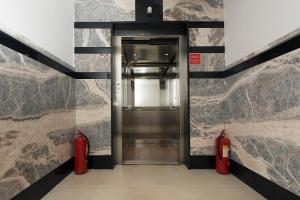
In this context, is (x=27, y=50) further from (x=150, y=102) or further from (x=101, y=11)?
→ (x=150, y=102)

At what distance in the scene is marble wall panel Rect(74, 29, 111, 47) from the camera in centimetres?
371

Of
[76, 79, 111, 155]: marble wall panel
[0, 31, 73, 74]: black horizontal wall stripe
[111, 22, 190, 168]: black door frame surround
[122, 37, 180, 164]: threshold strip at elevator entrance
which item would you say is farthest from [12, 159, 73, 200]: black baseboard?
[0, 31, 73, 74]: black horizontal wall stripe

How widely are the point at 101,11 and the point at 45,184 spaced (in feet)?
8.84

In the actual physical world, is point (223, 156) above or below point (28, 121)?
below

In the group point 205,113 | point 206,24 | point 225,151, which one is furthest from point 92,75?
point 225,151

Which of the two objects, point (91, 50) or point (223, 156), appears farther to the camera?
point (91, 50)

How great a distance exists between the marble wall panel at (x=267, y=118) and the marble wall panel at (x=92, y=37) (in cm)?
205

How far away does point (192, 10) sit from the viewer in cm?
376

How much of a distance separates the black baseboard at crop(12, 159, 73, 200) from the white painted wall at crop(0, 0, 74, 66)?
1467mm

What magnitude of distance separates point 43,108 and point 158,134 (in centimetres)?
429

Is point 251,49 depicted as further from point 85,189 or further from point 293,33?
point 85,189

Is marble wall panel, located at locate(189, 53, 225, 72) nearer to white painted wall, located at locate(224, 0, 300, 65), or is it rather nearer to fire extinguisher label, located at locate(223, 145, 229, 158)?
white painted wall, located at locate(224, 0, 300, 65)

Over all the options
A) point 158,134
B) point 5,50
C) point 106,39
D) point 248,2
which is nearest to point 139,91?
point 158,134

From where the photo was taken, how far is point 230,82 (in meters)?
3.42
